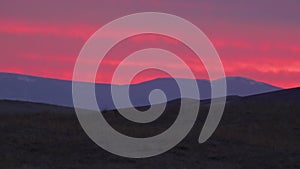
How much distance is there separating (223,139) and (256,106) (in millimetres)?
16830

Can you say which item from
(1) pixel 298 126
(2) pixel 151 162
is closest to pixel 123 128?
(2) pixel 151 162

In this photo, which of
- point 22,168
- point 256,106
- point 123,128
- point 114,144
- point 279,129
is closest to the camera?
point 22,168

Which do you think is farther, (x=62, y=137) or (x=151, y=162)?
(x=62, y=137)

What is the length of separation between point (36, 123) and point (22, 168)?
36.6ft

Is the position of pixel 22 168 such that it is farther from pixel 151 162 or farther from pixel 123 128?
pixel 123 128

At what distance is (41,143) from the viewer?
3431 cm

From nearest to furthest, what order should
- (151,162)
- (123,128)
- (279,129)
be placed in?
(151,162) → (123,128) → (279,129)

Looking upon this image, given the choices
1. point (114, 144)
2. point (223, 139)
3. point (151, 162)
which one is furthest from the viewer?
point (223, 139)

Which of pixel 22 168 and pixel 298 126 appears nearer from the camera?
pixel 22 168

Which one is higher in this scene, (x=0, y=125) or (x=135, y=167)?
(x=135, y=167)

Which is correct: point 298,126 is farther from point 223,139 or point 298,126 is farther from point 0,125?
point 0,125

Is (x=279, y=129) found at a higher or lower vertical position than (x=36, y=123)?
higher

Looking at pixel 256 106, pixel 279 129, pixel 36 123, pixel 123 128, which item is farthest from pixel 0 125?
pixel 256 106

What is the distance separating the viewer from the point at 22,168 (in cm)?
2928
